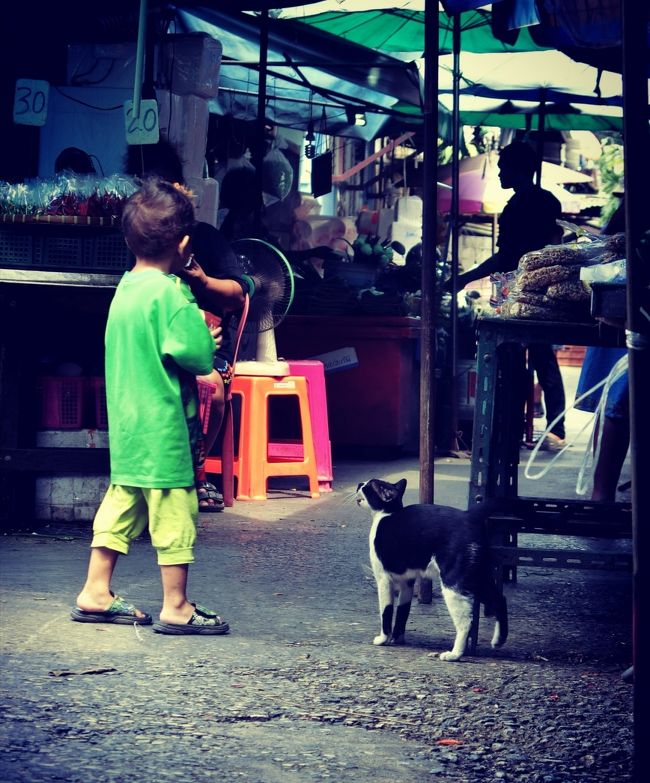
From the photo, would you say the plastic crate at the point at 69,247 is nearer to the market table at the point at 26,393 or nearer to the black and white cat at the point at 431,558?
the market table at the point at 26,393

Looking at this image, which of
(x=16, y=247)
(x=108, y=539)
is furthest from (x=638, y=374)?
(x=16, y=247)

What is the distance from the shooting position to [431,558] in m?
4.25

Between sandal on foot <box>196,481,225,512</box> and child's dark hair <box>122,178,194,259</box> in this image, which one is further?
sandal on foot <box>196,481,225,512</box>

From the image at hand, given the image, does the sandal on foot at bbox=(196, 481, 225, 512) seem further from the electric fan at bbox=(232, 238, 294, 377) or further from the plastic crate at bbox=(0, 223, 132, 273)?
the plastic crate at bbox=(0, 223, 132, 273)

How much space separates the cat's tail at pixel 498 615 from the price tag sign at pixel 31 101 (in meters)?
3.81

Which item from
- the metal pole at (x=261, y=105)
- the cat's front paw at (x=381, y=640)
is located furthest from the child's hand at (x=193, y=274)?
the metal pole at (x=261, y=105)

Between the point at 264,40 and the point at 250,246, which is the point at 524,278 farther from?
the point at 264,40

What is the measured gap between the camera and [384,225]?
16375mm

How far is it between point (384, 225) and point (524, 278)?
11.9 meters

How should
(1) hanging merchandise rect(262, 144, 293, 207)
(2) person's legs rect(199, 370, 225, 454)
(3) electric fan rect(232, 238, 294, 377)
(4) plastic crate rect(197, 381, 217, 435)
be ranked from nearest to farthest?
1. (2) person's legs rect(199, 370, 225, 454)
2. (4) plastic crate rect(197, 381, 217, 435)
3. (3) electric fan rect(232, 238, 294, 377)
4. (1) hanging merchandise rect(262, 144, 293, 207)

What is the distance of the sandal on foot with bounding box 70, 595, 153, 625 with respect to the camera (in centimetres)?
456

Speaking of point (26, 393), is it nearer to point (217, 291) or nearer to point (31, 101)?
point (217, 291)

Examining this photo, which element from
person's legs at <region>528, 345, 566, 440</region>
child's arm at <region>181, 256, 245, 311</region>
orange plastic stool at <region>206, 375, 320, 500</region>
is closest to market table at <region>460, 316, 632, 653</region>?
child's arm at <region>181, 256, 245, 311</region>

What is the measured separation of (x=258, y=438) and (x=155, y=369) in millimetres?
3175
